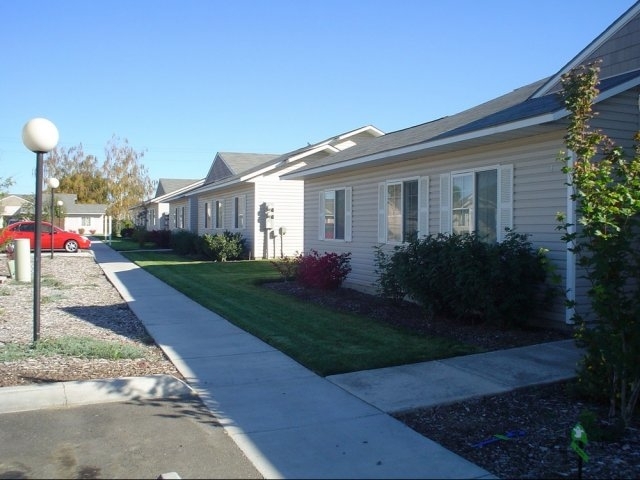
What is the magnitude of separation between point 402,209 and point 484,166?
2.68m

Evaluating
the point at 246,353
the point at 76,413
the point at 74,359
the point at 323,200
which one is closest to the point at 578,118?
the point at 246,353

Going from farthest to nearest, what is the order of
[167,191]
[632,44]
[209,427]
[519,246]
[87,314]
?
[167,191] → [87,314] → [632,44] → [519,246] → [209,427]

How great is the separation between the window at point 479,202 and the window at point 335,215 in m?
3.82

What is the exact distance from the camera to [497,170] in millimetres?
9617

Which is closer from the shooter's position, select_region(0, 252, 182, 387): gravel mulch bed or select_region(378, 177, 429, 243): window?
select_region(0, 252, 182, 387): gravel mulch bed

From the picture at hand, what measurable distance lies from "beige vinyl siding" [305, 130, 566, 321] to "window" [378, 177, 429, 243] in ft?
0.55

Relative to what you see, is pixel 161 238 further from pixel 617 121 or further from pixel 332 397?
pixel 332 397

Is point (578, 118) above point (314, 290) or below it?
above

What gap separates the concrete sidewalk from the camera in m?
4.29

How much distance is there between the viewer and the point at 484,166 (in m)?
9.91

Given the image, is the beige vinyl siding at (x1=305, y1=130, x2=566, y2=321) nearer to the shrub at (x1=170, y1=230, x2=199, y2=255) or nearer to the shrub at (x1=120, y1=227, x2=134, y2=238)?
the shrub at (x1=170, y1=230, x2=199, y2=255)

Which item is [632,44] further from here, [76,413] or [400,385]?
[76,413]

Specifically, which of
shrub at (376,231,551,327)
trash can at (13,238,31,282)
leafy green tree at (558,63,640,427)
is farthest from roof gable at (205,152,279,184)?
leafy green tree at (558,63,640,427)

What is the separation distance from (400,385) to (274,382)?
1.35 m
